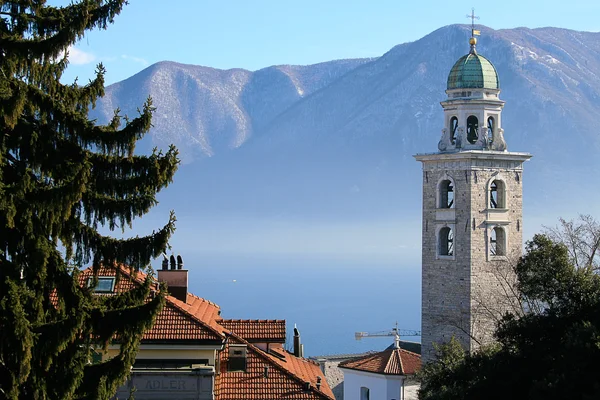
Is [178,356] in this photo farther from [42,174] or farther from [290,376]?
[42,174]

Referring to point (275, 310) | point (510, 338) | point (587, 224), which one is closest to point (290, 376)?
point (510, 338)

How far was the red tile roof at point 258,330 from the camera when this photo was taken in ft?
81.7

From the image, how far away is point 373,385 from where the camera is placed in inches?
1507

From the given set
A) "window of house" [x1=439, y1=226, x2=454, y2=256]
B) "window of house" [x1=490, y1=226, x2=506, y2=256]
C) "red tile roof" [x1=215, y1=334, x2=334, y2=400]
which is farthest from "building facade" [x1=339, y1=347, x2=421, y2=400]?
"red tile roof" [x1=215, y1=334, x2=334, y2=400]

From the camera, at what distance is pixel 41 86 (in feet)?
42.7

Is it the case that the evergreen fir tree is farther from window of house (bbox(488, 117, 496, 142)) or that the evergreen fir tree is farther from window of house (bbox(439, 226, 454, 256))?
window of house (bbox(488, 117, 496, 142))

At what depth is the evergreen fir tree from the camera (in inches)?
483

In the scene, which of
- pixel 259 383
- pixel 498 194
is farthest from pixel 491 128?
pixel 259 383

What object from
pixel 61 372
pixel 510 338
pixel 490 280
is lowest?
pixel 61 372

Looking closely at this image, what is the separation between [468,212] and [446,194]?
1.34 m

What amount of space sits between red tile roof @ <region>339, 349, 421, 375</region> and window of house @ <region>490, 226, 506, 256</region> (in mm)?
4553

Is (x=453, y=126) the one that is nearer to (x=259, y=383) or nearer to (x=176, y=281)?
(x=176, y=281)

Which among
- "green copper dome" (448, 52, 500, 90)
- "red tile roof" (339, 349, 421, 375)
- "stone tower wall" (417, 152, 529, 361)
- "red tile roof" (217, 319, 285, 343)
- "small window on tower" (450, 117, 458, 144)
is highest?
"green copper dome" (448, 52, 500, 90)

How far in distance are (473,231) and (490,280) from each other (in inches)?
Answer: 68.1
